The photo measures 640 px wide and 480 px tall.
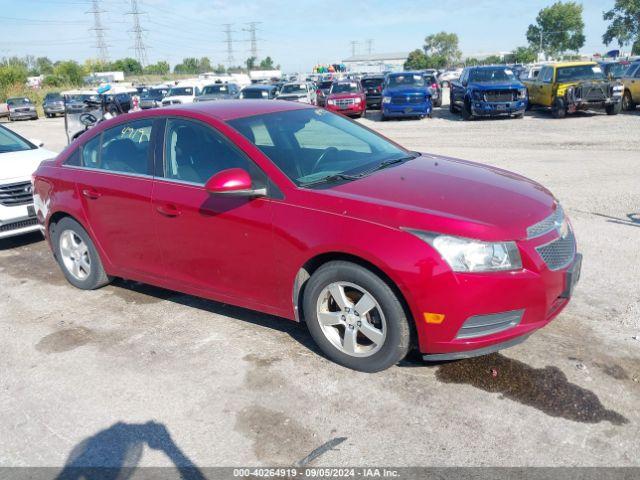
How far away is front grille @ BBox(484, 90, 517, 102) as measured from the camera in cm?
1861

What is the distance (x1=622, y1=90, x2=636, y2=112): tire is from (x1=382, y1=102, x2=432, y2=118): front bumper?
21.2 ft

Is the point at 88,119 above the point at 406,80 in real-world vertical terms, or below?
below

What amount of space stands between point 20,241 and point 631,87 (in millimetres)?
18857

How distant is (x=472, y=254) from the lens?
3.28 m

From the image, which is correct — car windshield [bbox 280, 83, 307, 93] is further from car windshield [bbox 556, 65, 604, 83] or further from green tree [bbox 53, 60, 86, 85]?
green tree [bbox 53, 60, 86, 85]

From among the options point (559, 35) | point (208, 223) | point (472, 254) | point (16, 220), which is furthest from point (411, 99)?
point (559, 35)

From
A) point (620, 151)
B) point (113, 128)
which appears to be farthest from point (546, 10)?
point (113, 128)

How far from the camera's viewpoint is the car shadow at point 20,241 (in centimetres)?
739

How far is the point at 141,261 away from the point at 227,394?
167 cm

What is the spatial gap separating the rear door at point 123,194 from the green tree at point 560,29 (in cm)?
11796

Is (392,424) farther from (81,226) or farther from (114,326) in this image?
(81,226)

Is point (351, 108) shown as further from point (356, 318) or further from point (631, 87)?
point (356, 318)

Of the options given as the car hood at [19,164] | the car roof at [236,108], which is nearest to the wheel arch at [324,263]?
the car roof at [236,108]

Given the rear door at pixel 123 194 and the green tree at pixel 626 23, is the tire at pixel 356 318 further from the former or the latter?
the green tree at pixel 626 23
